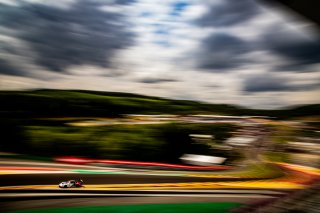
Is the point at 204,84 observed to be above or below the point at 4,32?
below

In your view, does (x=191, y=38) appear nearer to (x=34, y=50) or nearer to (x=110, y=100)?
(x=110, y=100)

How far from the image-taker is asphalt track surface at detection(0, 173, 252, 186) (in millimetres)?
1542

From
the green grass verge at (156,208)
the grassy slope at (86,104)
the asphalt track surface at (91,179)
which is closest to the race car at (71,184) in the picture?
the asphalt track surface at (91,179)

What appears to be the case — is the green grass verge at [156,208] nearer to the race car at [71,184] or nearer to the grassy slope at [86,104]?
the race car at [71,184]

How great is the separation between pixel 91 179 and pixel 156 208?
42 centimetres

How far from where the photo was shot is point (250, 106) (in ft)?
6.29

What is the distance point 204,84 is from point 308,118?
2.78 feet

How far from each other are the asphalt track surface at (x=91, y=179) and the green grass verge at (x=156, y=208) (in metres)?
0.14

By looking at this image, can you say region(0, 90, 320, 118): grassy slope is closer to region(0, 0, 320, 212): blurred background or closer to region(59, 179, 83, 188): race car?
region(0, 0, 320, 212): blurred background

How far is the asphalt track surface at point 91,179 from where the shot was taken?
5.06ft

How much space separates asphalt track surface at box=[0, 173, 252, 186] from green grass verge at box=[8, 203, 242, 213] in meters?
0.14

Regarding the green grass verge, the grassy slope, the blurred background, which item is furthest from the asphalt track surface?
the grassy slope

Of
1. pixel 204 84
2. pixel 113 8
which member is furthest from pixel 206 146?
pixel 113 8

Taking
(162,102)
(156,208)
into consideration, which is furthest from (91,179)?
(162,102)
